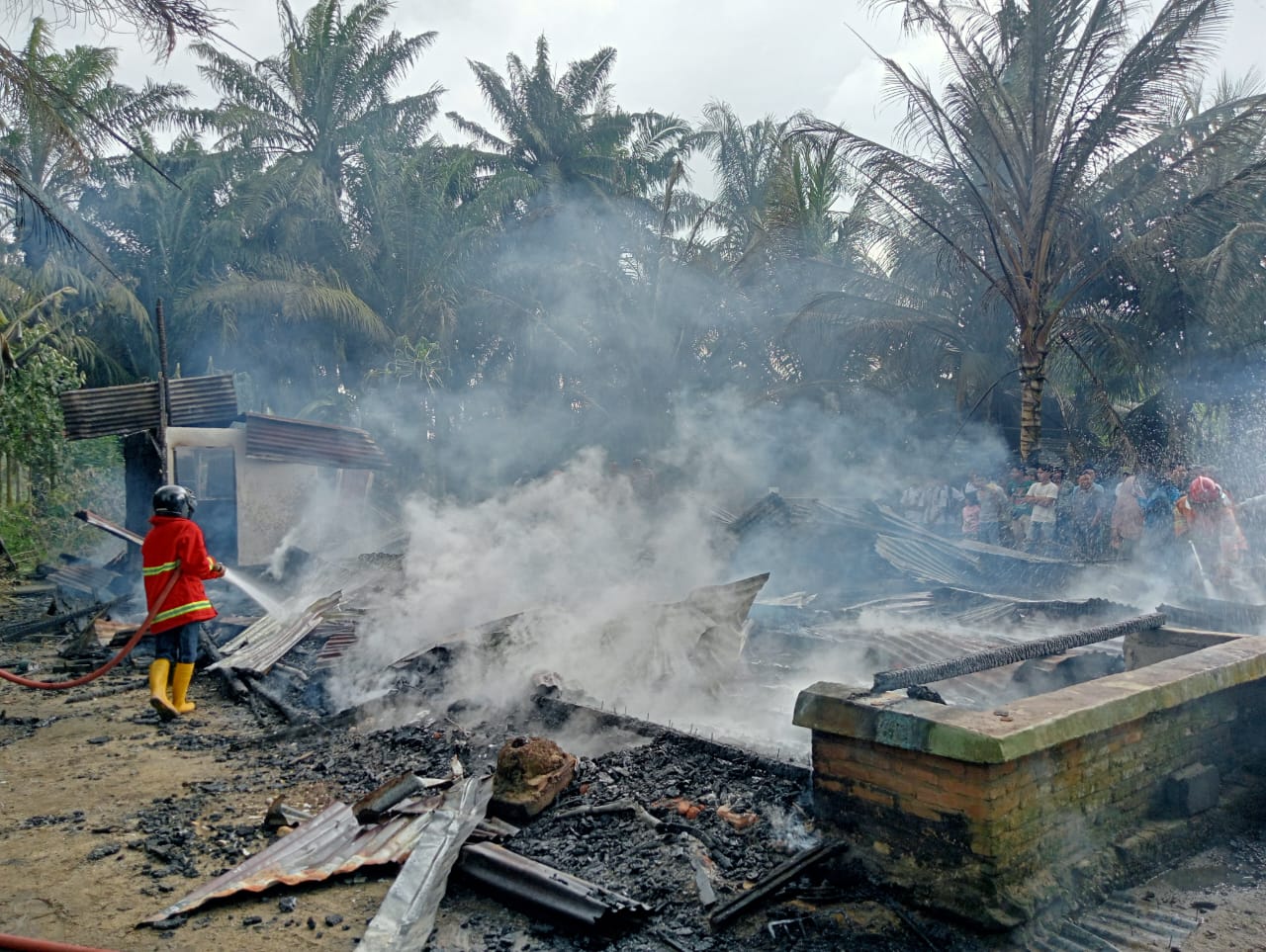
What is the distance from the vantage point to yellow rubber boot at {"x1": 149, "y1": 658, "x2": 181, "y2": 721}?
693 centimetres

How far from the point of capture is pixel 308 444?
15.0 m

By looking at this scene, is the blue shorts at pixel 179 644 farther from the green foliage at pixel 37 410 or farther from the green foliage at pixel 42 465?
the green foliage at pixel 37 410

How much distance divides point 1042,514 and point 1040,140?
5242mm

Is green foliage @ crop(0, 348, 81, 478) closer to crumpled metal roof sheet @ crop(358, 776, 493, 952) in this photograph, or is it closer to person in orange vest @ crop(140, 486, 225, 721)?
person in orange vest @ crop(140, 486, 225, 721)

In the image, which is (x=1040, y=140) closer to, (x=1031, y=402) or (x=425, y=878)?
(x=1031, y=402)

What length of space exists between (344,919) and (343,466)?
40.9 ft

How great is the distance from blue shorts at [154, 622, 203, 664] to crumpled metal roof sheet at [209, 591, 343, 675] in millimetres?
1130

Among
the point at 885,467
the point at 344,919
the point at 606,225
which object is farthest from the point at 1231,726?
the point at 606,225

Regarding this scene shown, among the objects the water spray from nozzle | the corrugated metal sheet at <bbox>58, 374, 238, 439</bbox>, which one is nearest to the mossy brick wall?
the water spray from nozzle

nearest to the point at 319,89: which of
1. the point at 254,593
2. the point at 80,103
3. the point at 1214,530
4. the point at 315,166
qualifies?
the point at 315,166

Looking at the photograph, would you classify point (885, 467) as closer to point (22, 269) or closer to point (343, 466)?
point (343, 466)

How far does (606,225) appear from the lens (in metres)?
24.5

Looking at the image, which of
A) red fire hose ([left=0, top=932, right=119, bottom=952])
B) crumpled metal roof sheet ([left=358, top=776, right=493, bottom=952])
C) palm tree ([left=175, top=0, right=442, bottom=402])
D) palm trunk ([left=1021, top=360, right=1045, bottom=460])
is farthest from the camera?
palm tree ([left=175, top=0, right=442, bottom=402])

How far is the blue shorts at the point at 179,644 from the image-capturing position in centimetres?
713
